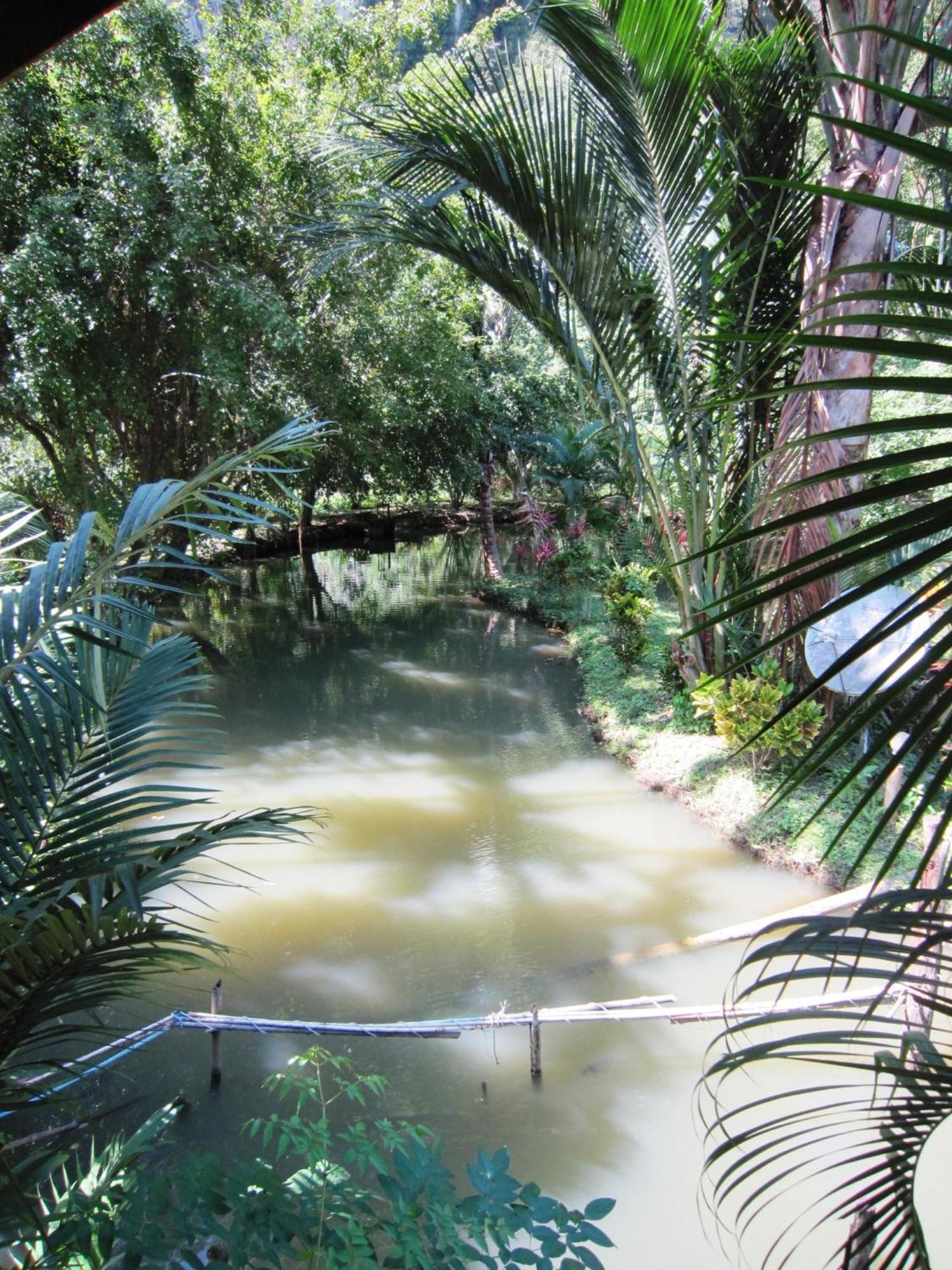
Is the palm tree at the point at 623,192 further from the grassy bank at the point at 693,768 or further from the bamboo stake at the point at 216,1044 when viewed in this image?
the bamboo stake at the point at 216,1044

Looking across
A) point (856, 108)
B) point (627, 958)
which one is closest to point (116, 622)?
point (627, 958)

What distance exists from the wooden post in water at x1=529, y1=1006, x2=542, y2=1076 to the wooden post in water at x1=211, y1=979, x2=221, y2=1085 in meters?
1.03

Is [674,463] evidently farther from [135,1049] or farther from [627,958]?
[135,1049]

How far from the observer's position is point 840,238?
3.94m

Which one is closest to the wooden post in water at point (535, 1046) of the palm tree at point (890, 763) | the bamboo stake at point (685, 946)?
the bamboo stake at point (685, 946)

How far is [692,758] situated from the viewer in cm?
527

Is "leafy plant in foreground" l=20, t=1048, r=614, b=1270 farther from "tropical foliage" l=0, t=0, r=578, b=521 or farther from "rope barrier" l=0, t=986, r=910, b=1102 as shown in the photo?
"tropical foliage" l=0, t=0, r=578, b=521

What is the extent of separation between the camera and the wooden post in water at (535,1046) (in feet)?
8.91

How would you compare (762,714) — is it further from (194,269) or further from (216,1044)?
(194,269)

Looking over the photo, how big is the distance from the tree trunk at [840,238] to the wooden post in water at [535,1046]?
1967 millimetres

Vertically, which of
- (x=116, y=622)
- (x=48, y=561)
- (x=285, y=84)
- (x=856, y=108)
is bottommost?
(x=116, y=622)

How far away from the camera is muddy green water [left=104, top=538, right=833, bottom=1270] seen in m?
2.61

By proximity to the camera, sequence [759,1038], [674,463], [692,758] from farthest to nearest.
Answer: [692,758] < [674,463] < [759,1038]

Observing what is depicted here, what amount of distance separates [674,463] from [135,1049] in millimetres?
3702
